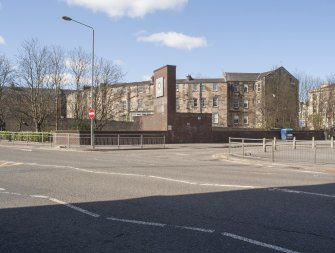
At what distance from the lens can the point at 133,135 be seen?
39094 millimetres

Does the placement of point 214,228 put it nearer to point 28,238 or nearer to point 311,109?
point 28,238

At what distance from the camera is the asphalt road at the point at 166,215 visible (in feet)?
20.2

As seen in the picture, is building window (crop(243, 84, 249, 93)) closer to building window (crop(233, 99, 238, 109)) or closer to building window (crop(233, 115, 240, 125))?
building window (crop(233, 99, 238, 109))

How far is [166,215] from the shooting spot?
8.06 meters

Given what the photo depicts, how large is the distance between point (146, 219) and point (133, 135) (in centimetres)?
3149

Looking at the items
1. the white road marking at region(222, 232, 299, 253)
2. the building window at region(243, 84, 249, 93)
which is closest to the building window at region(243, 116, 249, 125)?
the building window at region(243, 84, 249, 93)

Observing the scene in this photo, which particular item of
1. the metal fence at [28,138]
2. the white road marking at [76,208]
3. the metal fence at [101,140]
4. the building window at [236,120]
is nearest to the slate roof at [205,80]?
the building window at [236,120]

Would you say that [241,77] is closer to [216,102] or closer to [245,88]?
[245,88]

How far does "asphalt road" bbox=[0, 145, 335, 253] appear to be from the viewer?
6.16 metres

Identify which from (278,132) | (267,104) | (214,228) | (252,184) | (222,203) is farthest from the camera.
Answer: (267,104)

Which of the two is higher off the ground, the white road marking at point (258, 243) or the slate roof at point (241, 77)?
the slate roof at point (241, 77)

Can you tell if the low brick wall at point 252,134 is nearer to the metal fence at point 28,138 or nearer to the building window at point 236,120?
the metal fence at point 28,138

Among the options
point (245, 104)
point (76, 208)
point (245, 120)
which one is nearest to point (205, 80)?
point (245, 104)

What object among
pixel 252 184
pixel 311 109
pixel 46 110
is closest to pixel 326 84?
pixel 311 109
